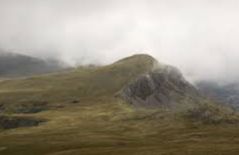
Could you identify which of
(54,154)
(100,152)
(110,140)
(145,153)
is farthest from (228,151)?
(110,140)

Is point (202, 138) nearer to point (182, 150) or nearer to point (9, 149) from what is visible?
point (182, 150)

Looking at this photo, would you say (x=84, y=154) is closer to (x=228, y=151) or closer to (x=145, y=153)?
(x=145, y=153)

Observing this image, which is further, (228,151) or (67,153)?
(67,153)

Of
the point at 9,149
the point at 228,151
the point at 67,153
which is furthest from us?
the point at 9,149

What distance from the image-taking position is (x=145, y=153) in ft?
464

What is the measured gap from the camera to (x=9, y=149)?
171 meters

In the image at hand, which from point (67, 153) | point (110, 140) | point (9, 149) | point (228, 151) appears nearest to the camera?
point (228, 151)

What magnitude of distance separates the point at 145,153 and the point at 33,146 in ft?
161

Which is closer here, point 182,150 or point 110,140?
point 182,150

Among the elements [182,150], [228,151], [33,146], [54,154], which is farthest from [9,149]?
[228,151]

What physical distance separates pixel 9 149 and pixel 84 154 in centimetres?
3754

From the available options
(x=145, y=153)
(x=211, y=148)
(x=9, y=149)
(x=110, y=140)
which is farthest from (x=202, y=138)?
(x=9, y=149)

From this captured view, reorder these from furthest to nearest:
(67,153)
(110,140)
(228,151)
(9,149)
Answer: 1. (110,140)
2. (9,149)
3. (67,153)
4. (228,151)

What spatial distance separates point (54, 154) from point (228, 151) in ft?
156
